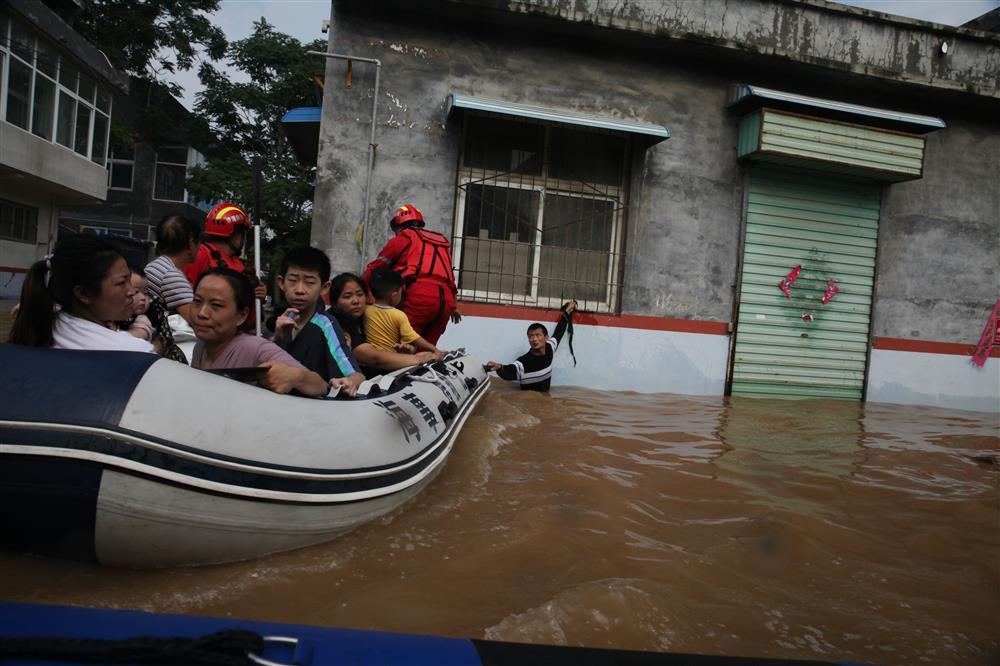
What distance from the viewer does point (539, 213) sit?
770 centimetres

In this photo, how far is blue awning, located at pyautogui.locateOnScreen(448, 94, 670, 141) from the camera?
6875 mm

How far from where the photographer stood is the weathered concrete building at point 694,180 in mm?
7168

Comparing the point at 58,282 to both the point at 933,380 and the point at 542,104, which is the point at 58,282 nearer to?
the point at 542,104

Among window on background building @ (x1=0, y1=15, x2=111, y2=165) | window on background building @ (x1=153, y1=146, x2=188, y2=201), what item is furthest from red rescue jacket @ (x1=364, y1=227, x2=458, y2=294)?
window on background building @ (x1=153, y1=146, x2=188, y2=201)

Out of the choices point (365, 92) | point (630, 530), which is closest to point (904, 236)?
point (365, 92)

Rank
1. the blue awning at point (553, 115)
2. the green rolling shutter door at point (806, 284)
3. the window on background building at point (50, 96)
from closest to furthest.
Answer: the blue awning at point (553, 115), the green rolling shutter door at point (806, 284), the window on background building at point (50, 96)

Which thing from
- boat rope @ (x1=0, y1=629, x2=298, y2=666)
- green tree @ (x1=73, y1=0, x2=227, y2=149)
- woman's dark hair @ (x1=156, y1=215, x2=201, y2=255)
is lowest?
boat rope @ (x1=0, y1=629, x2=298, y2=666)

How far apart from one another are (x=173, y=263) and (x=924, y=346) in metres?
8.66

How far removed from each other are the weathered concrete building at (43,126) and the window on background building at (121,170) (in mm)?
5741

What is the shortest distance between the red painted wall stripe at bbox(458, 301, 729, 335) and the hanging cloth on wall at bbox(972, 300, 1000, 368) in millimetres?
3553

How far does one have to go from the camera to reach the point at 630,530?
307 centimetres

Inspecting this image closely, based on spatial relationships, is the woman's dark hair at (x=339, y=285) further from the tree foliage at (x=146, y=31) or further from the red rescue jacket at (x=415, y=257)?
the tree foliage at (x=146, y=31)

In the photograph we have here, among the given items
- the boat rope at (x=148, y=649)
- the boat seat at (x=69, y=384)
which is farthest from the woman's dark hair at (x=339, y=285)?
the boat rope at (x=148, y=649)

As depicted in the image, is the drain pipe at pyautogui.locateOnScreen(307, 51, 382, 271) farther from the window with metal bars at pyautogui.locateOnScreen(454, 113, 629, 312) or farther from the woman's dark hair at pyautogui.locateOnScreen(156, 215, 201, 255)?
the woman's dark hair at pyautogui.locateOnScreen(156, 215, 201, 255)
